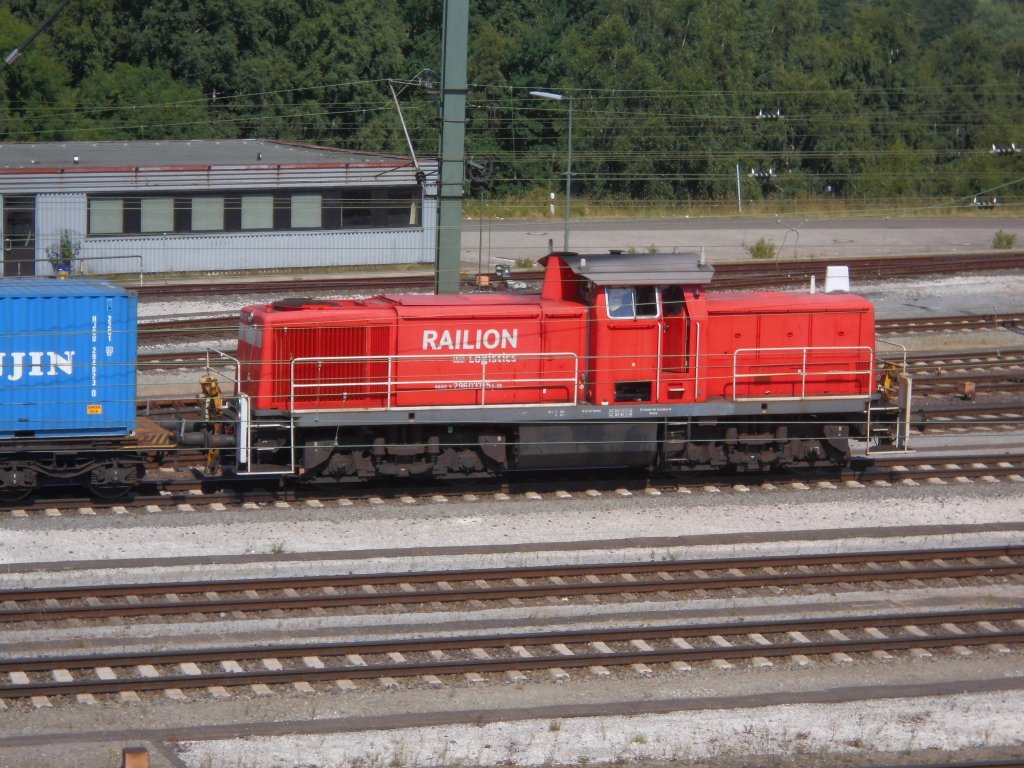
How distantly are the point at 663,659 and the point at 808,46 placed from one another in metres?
62.3

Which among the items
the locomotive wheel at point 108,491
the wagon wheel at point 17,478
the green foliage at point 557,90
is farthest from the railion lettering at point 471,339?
the green foliage at point 557,90

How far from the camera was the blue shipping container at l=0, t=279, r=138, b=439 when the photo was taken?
16422mm

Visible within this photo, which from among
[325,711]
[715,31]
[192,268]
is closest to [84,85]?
[192,268]

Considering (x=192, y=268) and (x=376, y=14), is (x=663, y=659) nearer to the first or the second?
(x=192, y=268)

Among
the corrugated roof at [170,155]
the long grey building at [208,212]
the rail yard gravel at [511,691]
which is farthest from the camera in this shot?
the corrugated roof at [170,155]

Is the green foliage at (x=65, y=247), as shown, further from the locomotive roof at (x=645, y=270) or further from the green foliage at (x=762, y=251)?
the locomotive roof at (x=645, y=270)

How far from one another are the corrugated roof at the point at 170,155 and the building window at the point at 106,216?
1.04 metres

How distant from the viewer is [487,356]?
1755 centimetres

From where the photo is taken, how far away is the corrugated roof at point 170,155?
127 feet

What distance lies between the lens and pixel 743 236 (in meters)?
47.2

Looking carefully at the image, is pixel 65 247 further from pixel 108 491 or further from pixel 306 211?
pixel 108 491

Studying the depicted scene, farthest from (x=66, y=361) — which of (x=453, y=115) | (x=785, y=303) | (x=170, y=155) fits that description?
(x=170, y=155)

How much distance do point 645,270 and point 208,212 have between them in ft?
78.6

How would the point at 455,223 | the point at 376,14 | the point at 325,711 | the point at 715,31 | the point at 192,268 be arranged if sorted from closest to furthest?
the point at 325,711
the point at 455,223
the point at 192,268
the point at 376,14
the point at 715,31
